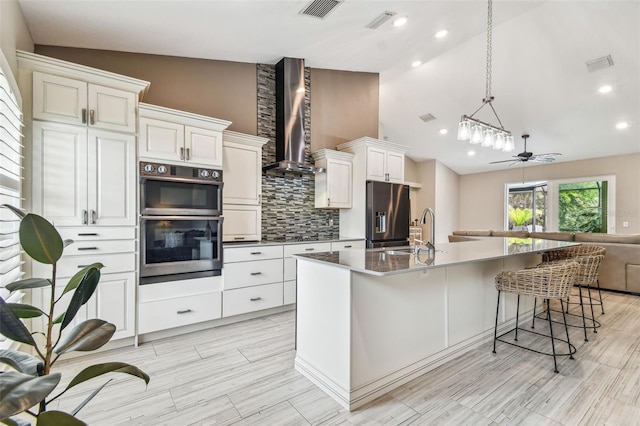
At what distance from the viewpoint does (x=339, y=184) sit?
4.58 meters

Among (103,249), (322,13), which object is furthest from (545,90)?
(103,249)

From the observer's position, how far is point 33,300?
2438 millimetres

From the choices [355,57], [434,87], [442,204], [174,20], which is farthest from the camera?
[442,204]

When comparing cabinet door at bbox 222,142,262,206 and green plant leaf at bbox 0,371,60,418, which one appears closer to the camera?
green plant leaf at bbox 0,371,60,418

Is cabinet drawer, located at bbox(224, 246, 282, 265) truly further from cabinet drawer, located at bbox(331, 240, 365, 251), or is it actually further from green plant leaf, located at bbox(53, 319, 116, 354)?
green plant leaf, located at bbox(53, 319, 116, 354)

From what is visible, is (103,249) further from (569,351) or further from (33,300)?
(569,351)

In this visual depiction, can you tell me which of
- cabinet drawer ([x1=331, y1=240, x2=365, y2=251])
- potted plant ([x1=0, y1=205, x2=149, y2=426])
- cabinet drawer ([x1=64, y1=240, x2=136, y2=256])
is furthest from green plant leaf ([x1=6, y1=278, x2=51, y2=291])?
cabinet drawer ([x1=331, y1=240, x2=365, y2=251])

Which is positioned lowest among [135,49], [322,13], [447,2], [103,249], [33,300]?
[33,300]

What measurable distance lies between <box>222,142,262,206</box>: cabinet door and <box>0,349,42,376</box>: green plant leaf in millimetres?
2764

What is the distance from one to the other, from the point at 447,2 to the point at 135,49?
342cm

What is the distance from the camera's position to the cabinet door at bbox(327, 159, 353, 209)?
14.7 ft

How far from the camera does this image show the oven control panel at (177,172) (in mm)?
2924

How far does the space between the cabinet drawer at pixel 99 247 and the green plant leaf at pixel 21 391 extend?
89.9 inches

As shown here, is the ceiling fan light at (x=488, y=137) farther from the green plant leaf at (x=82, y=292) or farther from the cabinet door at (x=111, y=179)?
the green plant leaf at (x=82, y=292)
